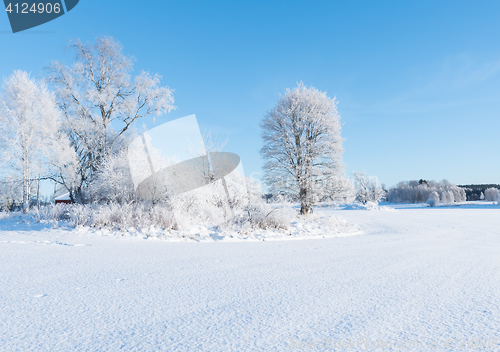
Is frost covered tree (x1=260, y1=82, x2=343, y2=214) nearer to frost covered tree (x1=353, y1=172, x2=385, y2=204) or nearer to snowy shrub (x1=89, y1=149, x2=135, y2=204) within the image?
snowy shrub (x1=89, y1=149, x2=135, y2=204)

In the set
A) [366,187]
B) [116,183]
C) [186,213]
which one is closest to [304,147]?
[186,213]

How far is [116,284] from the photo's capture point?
2.97 meters

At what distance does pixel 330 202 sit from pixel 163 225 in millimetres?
9928

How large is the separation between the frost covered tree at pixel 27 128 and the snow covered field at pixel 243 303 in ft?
39.0

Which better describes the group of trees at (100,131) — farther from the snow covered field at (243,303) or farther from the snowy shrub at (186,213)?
the snow covered field at (243,303)

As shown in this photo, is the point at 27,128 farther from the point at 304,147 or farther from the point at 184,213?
the point at 304,147

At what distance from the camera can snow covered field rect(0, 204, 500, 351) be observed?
1707mm

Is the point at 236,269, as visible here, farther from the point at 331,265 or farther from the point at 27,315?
the point at 27,315

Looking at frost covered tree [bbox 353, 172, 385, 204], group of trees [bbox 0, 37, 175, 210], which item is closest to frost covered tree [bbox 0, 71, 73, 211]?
group of trees [bbox 0, 37, 175, 210]

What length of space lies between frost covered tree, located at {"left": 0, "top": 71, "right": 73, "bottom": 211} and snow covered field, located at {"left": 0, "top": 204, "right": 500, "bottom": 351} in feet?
39.0

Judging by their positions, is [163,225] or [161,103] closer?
[163,225]

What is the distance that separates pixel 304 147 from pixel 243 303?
44.4 feet

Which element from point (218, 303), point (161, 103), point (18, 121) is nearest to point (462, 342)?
point (218, 303)

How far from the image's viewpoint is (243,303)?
236 centimetres
